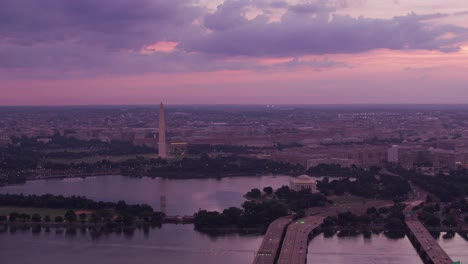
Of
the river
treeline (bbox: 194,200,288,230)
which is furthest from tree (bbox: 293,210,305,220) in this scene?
the river

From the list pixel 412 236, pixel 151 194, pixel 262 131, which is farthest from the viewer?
pixel 262 131

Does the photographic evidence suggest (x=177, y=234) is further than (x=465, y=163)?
No

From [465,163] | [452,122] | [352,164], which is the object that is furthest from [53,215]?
[452,122]

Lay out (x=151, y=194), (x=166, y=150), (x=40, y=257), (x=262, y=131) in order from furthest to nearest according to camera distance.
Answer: (x=262, y=131), (x=166, y=150), (x=151, y=194), (x=40, y=257)

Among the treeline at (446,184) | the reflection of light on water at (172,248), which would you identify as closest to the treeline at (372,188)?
the treeline at (446,184)

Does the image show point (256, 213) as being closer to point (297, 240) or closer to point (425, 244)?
point (297, 240)

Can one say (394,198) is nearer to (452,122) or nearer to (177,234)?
(177,234)
